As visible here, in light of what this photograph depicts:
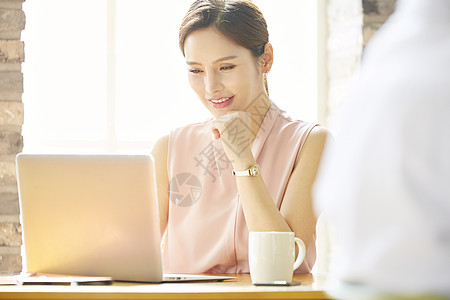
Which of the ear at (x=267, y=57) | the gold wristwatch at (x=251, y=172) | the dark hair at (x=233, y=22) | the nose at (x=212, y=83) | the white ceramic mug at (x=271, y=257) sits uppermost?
the dark hair at (x=233, y=22)

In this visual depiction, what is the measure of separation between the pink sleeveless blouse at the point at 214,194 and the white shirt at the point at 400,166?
1.22 m

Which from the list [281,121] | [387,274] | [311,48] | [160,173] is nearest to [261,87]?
[281,121]

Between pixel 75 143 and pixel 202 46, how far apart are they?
117 centimetres

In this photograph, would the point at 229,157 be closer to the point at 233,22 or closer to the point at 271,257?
the point at 233,22

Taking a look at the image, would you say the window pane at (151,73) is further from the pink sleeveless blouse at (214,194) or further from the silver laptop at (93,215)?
the silver laptop at (93,215)

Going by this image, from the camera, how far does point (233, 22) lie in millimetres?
1941

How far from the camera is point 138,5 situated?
2.93m

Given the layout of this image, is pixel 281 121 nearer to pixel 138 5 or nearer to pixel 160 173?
pixel 160 173

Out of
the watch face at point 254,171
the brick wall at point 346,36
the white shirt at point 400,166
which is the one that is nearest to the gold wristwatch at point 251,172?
the watch face at point 254,171

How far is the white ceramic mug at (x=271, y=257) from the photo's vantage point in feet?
4.17

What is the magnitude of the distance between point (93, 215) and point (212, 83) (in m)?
0.71

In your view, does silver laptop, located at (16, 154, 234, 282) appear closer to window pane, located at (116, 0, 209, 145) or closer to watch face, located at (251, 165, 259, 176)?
watch face, located at (251, 165, 259, 176)

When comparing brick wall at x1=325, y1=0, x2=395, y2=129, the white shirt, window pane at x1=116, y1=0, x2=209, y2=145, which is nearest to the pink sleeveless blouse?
brick wall at x1=325, y1=0, x2=395, y2=129

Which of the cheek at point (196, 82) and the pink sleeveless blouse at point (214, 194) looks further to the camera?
the cheek at point (196, 82)
